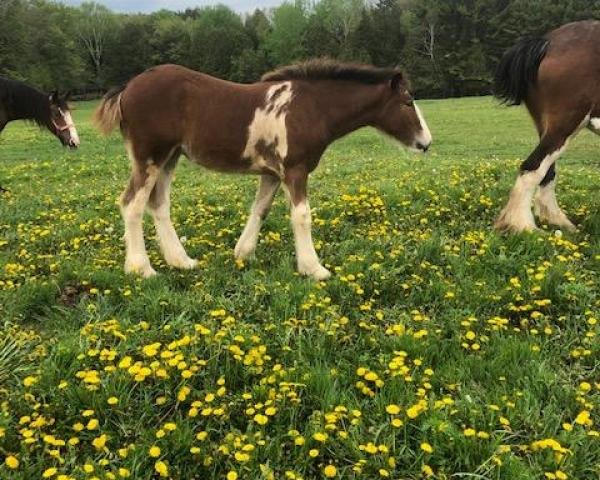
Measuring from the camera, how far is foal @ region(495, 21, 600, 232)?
6.93 m

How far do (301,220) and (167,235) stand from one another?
1.63 meters

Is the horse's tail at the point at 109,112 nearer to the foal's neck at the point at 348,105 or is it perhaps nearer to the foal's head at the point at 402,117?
the foal's neck at the point at 348,105

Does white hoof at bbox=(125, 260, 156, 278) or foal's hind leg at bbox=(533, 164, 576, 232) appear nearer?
white hoof at bbox=(125, 260, 156, 278)

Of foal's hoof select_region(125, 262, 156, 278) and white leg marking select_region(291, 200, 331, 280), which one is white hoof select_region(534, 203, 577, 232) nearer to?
white leg marking select_region(291, 200, 331, 280)

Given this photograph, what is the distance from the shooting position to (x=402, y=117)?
22.1ft

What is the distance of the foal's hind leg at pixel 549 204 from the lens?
7652mm

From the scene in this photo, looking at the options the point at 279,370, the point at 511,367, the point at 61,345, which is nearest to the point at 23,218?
the point at 61,345

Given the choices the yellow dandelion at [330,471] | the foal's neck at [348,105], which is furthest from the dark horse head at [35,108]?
the yellow dandelion at [330,471]

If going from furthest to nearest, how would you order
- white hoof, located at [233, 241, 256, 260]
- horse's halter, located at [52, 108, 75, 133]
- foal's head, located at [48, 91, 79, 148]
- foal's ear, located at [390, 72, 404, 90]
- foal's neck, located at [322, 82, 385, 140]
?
horse's halter, located at [52, 108, 75, 133]
foal's head, located at [48, 91, 79, 148]
white hoof, located at [233, 241, 256, 260]
foal's ear, located at [390, 72, 404, 90]
foal's neck, located at [322, 82, 385, 140]

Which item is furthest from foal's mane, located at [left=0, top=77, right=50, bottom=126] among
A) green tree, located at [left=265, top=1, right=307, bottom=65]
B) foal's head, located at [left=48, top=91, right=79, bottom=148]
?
green tree, located at [left=265, top=1, right=307, bottom=65]

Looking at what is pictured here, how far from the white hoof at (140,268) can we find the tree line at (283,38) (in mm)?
56065

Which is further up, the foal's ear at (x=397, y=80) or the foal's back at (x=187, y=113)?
the foal's ear at (x=397, y=80)

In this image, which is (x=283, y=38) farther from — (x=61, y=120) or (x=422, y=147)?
(x=422, y=147)

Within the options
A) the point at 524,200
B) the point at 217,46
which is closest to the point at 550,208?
the point at 524,200
